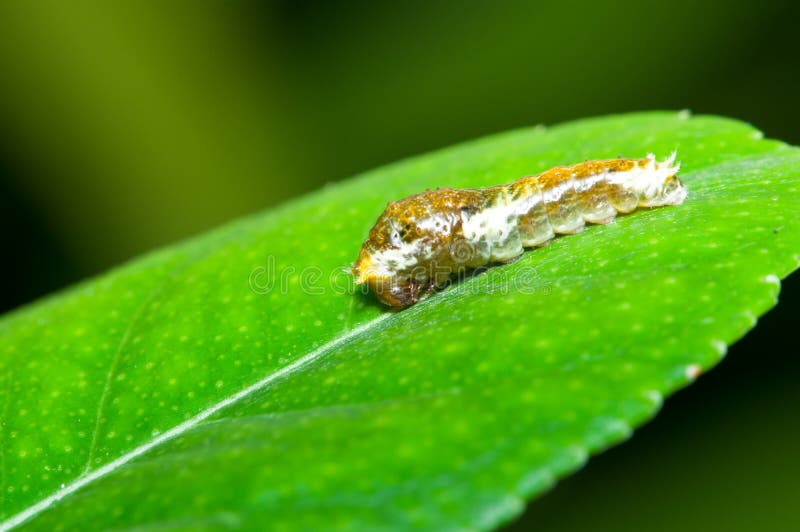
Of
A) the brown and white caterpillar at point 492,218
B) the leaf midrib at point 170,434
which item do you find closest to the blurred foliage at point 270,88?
the brown and white caterpillar at point 492,218

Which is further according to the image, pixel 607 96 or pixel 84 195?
pixel 84 195

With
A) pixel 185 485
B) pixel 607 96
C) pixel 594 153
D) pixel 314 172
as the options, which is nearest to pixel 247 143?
pixel 314 172

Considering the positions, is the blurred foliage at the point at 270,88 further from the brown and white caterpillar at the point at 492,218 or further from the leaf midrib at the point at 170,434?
the leaf midrib at the point at 170,434

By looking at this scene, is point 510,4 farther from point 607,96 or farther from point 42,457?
point 42,457

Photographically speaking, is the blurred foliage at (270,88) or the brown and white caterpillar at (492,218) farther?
the blurred foliage at (270,88)

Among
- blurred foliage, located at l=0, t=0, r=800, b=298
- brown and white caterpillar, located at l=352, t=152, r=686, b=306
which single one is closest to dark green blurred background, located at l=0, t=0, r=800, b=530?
blurred foliage, located at l=0, t=0, r=800, b=298
